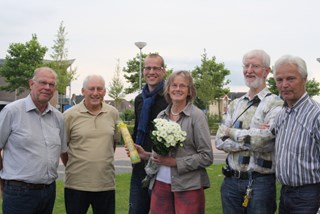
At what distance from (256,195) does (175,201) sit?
80 centimetres

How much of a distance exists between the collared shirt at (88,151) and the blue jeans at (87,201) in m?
0.09

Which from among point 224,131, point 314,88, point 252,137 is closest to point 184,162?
point 224,131

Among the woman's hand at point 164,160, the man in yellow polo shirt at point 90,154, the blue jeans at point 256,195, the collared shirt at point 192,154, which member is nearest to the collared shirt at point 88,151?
the man in yellow polo shirt at point 90,154

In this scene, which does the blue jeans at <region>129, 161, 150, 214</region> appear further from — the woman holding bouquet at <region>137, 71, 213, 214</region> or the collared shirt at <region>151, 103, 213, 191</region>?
the collared shirt at <region>151, 103, 213, 191</region>

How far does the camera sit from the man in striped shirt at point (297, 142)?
3475 mm

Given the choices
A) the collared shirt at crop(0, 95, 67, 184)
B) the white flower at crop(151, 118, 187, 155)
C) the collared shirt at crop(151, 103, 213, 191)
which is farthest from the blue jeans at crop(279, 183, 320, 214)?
the collared shirt at crop(0, 95, 67, 184)

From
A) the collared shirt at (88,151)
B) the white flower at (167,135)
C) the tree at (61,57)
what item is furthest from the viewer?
the tree at (61,57)

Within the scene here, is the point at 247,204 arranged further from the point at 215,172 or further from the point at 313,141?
the point at 215,172

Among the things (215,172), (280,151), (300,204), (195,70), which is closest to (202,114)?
(280,151)

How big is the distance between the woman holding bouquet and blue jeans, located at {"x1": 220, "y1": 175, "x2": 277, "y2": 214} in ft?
1.01

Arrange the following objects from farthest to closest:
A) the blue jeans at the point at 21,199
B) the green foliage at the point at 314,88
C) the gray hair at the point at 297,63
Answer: the green foliage at the point at 314,88 < the blue jeans at the point at 21,199 < the gray hair at the point at 297,63

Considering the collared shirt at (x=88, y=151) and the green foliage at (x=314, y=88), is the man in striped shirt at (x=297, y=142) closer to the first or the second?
the collared shirt at (x=88, y=151)

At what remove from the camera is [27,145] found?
444 centimetres

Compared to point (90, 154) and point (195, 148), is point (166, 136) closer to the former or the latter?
point (195, 148)
